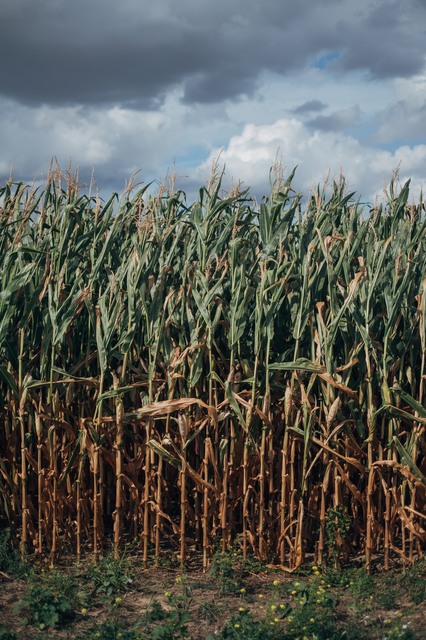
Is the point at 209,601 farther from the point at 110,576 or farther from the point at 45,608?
the point at 45,608

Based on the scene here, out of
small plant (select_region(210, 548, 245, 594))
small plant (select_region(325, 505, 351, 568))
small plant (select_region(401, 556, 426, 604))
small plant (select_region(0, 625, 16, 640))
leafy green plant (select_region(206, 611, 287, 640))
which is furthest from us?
small plant (select_region(325, 505, 351, 568))

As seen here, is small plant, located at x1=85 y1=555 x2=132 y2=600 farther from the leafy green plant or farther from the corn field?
the leafy green plant

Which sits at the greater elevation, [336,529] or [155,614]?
[336,529]

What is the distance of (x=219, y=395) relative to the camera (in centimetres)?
592

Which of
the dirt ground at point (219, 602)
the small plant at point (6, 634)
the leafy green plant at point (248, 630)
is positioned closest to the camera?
the leafy green plant at point (248, 630)

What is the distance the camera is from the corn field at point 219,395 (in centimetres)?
535

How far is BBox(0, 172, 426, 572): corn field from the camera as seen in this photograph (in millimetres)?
5352

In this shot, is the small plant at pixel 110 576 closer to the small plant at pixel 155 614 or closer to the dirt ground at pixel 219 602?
the dirt ground at pixel 219 602

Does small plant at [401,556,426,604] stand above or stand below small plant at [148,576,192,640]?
above

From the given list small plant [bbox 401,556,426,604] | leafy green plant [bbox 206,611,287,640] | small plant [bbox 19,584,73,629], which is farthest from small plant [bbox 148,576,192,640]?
small plant [bbox 401,556,426,604]

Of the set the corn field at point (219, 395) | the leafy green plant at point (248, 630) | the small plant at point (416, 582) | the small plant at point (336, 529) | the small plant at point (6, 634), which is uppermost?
the corn field at point (219, 395)

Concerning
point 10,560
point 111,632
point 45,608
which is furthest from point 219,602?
point 10,560

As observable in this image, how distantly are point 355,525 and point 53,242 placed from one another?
140 inches

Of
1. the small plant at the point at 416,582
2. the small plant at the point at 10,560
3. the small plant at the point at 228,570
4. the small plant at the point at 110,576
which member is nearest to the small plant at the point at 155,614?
the small plant at the point at 110,576
